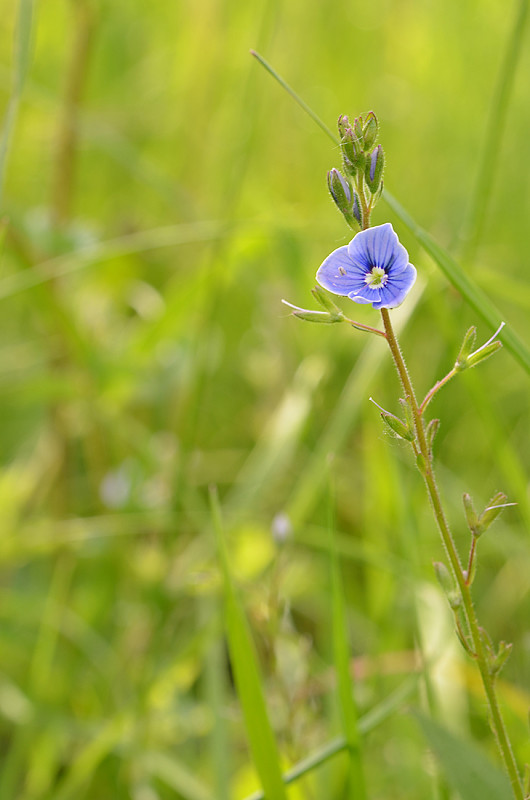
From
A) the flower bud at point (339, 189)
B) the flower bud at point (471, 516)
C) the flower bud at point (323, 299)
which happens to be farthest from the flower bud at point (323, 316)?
the flower bud at point (471, 516)

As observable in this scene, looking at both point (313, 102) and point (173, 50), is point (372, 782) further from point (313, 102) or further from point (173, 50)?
point (173, 50)

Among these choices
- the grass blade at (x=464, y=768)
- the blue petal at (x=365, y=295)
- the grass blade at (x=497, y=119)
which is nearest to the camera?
the blue petal at (x=365, y=295)

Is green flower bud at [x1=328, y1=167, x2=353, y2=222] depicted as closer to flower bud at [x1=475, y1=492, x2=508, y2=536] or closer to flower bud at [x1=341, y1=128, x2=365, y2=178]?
flower bud at [x1=341, y1=128, x2=365, y2=178]

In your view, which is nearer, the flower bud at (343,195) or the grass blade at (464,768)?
the flower bud at (343,195)

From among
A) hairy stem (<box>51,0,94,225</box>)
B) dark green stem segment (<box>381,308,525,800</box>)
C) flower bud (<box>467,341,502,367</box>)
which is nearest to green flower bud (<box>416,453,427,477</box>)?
dark green stem segment (<box>381,308,525,800</box>)

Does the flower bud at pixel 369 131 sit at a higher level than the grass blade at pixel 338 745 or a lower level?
higher

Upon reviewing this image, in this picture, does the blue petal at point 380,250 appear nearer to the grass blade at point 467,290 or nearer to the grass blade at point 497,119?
the grass blade at point 467,290

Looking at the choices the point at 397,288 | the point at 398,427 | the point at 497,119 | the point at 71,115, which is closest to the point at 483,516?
the point at 398,427

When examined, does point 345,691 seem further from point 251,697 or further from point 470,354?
point 470,354

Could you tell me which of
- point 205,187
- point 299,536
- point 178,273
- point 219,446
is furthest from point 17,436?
point 205,187
